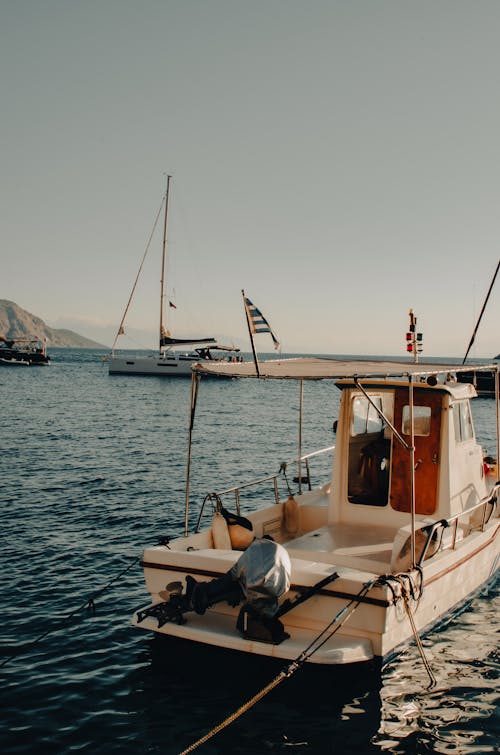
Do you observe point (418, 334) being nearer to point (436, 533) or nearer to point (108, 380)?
point (436, 533)

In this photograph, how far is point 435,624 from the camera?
10078 millimetres

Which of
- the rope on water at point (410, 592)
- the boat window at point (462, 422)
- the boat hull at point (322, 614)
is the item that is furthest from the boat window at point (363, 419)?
the rope on water at point (410, 592)

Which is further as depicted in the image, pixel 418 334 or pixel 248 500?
pixel 248 500

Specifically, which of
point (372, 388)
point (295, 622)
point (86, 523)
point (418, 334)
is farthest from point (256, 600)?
point (86, 523)

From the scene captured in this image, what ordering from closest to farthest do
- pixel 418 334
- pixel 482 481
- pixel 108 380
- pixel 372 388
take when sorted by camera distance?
1. pixel 372 388
2. pixel 482 481
3. pixel 418 334
4. pixel 108 380

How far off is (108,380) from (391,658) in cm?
7994

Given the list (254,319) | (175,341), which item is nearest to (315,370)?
(254,319)

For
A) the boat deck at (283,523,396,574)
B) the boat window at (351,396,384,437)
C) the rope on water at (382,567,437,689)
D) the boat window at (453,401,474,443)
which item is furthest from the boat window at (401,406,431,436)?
the rope on water at (382,567,437,689)

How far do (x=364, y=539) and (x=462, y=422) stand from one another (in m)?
2.83

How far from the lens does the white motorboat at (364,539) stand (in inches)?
318

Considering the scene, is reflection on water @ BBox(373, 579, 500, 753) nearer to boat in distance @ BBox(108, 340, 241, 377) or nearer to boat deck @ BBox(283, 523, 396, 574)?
boat deck @ BBox(283, 523, 396, 574)

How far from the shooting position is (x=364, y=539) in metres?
10.7

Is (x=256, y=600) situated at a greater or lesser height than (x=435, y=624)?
greater

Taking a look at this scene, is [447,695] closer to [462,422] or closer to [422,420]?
[422,420]
